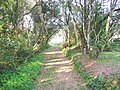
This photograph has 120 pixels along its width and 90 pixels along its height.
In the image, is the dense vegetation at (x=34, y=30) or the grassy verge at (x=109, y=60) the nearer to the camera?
the dense vegetation at (x=34, y=30)

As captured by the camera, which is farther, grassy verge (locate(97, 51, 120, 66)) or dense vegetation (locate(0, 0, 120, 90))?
grassy verge (locate(97, 51, 120, 66))

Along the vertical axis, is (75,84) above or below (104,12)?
below

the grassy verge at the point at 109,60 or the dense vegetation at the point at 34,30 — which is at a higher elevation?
the dense vegetation at the point at 34,30

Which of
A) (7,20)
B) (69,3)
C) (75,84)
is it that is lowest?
(75,84)

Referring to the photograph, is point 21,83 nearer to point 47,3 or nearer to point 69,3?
point 69,3

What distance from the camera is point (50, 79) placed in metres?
12.4

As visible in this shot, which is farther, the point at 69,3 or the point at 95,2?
the point at 69,3

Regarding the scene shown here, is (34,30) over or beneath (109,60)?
over

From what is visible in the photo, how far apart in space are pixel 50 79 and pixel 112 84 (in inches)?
161

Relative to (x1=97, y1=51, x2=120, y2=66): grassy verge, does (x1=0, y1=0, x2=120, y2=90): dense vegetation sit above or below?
above

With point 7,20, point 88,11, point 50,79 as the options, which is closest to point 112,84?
point 50,79

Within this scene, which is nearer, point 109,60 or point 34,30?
point 109,60

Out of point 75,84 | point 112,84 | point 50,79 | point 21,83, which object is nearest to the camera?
point 112,84

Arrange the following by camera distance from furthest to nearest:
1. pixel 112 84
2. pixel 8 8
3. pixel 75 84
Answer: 1. pixel 8 8
2. pixel 75 84
3. pixel 112 84
